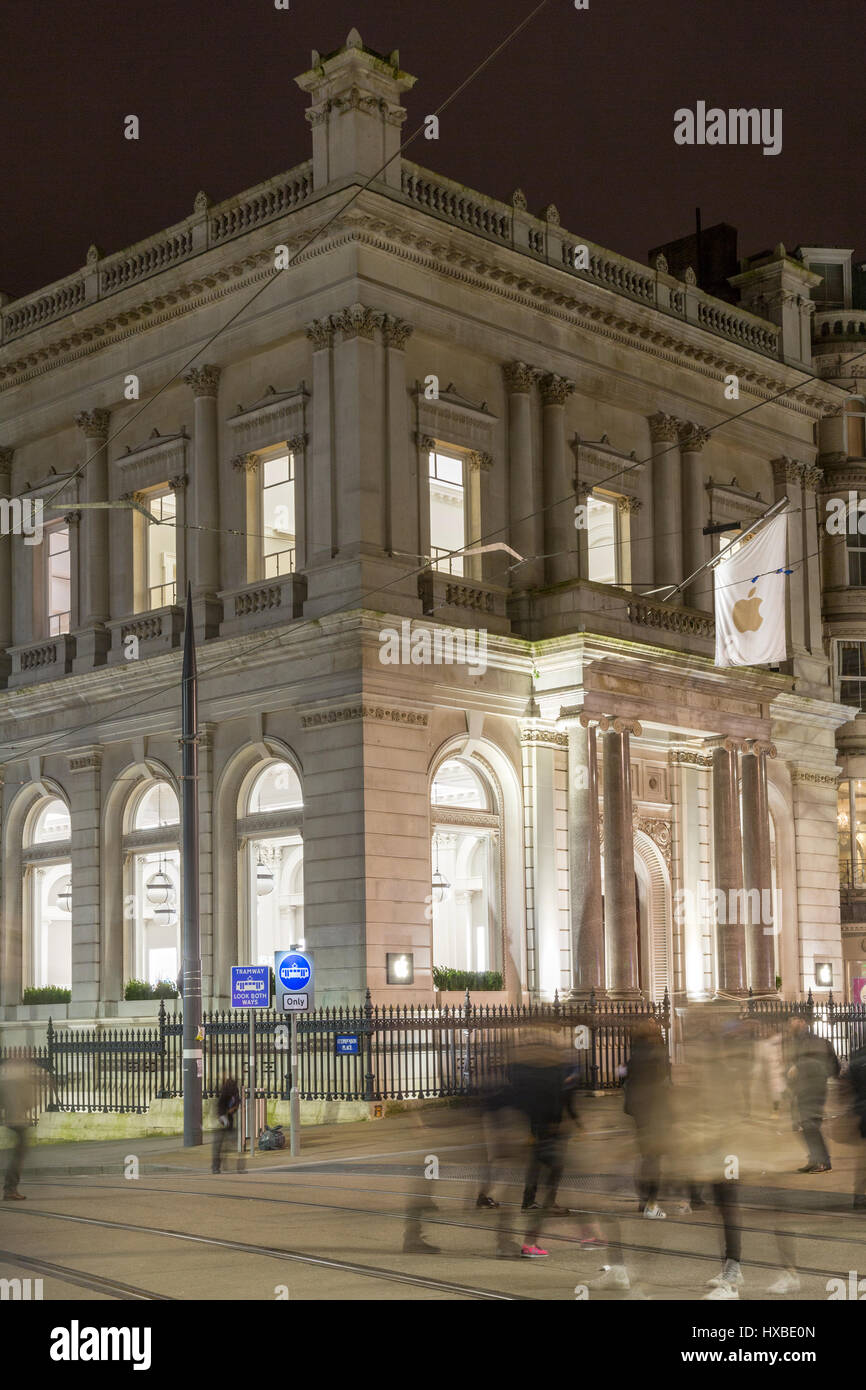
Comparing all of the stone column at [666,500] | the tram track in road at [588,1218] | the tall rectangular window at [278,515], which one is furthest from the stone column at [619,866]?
the tram track in road at [588,1218]

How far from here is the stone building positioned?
33062 millimetres

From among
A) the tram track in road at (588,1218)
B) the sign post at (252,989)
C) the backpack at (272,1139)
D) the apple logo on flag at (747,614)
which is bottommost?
the backpack at (272,1139)

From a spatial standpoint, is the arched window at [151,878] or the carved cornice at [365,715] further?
the arched window at [151,878]

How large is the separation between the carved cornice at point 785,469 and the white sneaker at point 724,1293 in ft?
111

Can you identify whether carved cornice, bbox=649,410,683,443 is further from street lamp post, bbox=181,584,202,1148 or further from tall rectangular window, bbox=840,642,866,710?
street lamp post, bbox=181,584,202,1148

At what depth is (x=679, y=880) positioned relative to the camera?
38.6 metres

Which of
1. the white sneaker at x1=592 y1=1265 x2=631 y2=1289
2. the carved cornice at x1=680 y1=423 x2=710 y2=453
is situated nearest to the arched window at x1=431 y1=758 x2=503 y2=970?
the carved cornice at x1=680 y1=423 x2=710 y2=453

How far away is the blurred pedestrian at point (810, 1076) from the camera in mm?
18562

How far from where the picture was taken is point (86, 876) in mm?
37625

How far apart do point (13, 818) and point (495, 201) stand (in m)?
17.3

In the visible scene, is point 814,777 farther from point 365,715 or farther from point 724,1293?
point 724,1293

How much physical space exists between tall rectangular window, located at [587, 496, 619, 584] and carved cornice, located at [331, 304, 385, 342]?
7776 mm

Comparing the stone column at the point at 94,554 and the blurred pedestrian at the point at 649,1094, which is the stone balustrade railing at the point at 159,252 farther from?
the blurred pedestrian at the point at 649,1094

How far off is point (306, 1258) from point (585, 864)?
65.3ft
